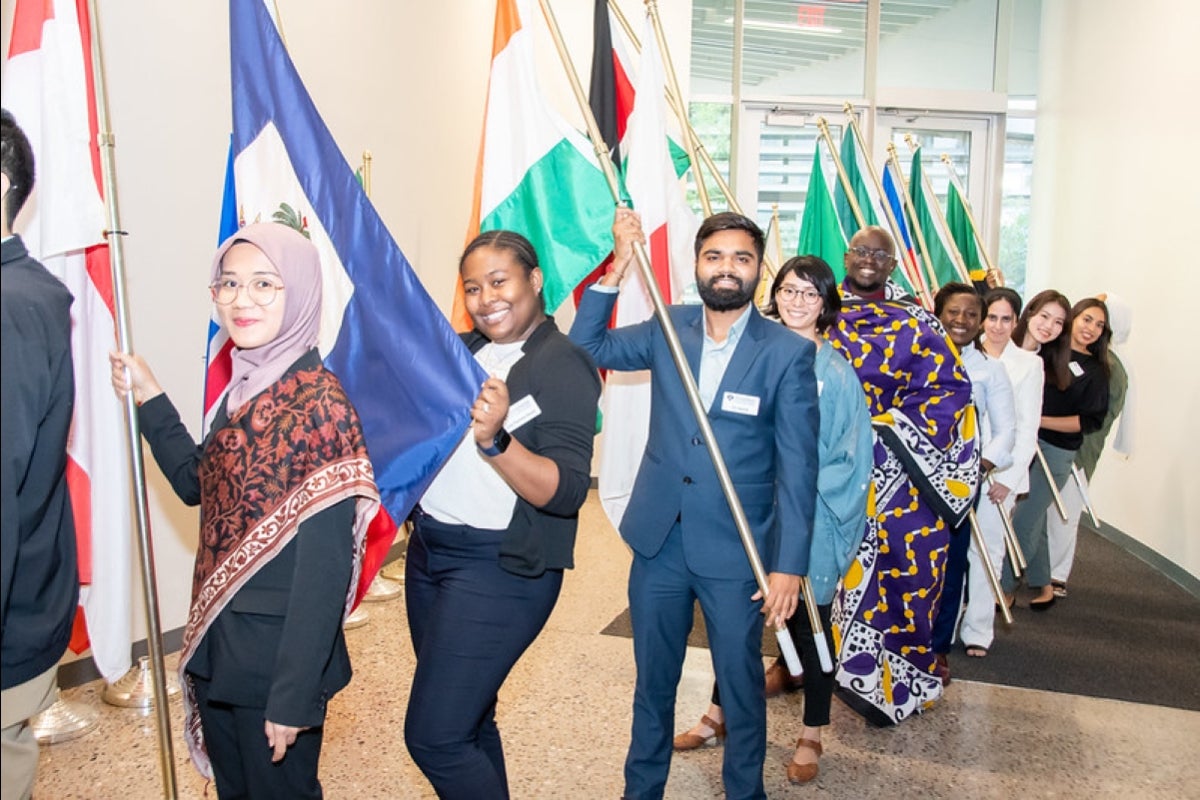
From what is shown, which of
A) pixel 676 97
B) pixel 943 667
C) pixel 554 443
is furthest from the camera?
pixel 676 97

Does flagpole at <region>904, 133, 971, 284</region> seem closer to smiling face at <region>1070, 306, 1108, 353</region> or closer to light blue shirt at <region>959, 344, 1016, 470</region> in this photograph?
smiling face at <region>1070, 306, 1108, 353</region>

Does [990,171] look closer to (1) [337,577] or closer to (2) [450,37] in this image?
(2) [450,37]

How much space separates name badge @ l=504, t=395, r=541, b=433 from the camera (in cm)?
209

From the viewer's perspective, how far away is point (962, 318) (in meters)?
4.34

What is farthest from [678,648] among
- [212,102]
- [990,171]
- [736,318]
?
[990,171]

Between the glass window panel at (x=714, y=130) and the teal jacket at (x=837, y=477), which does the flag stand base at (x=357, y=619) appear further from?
the glass window panel at (x=714, y=130)

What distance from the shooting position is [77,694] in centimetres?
368

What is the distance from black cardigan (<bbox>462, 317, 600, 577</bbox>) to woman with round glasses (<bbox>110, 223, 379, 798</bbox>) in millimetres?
364

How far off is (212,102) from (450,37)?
234cm

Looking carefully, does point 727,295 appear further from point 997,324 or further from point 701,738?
point 997,324

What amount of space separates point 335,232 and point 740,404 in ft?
3.32

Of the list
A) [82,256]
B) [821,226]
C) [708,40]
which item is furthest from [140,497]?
[708,40]

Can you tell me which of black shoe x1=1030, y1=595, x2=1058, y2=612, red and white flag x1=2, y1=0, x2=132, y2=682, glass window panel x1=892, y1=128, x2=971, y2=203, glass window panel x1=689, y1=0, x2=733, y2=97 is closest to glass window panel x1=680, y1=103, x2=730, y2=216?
glass window panel x1=689, y1=0, x2=733, y2=97

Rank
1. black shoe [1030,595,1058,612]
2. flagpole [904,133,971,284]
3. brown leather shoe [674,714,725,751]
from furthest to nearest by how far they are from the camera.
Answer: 1. flagpole [904,133,971,284]
2. black shoe [1030,595,1058,612]
3. brown leather shoe [674,714,725,751]
